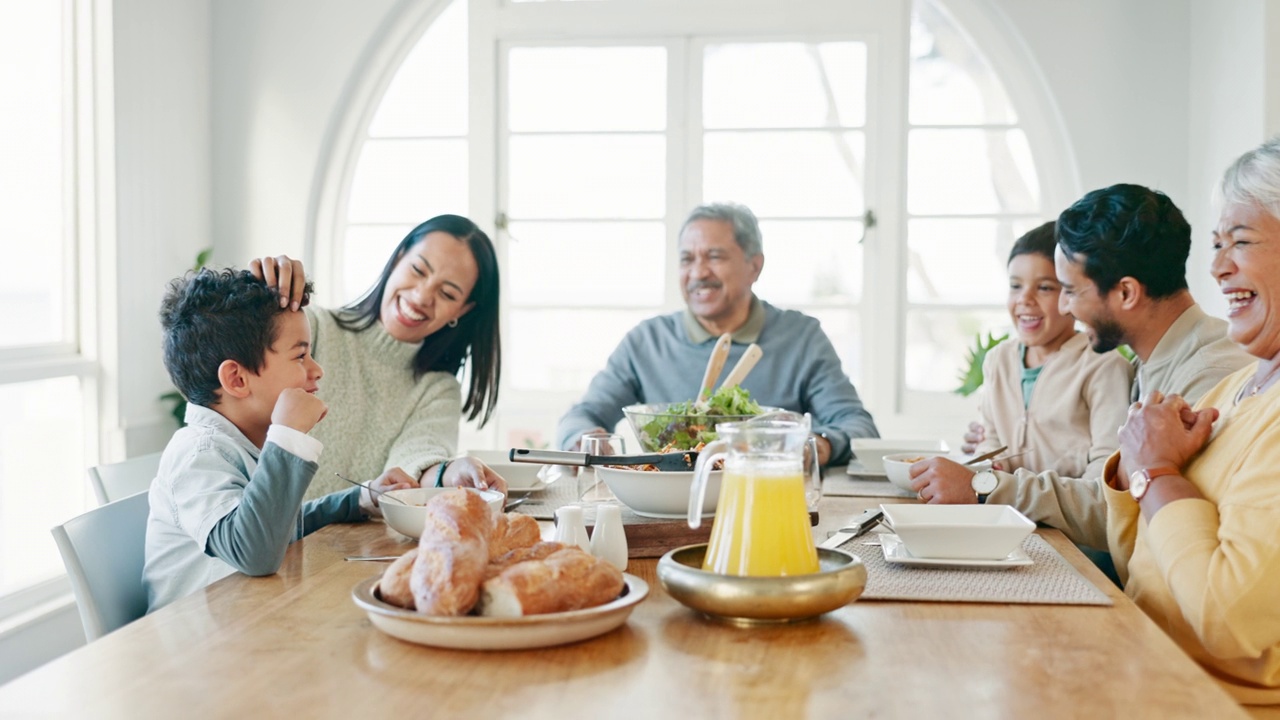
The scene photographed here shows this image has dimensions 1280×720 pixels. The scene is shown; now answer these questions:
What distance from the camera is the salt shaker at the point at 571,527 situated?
4.35 feet

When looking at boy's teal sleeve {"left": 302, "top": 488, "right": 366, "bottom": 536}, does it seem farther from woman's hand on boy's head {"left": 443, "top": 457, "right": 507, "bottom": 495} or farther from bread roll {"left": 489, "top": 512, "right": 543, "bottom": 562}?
bread roll {"left": 489, "top": 512, "right": 543, "bottom": 562}

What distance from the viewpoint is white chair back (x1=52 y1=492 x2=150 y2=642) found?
1520 millimetres

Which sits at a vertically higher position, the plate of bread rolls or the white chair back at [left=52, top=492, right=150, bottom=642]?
the plate of bread rolls

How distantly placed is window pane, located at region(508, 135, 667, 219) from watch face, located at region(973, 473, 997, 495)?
2.50 metres

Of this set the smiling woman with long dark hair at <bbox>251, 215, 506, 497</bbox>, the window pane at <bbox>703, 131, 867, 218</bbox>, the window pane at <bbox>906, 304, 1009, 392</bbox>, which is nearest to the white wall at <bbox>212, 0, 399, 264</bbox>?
the window pane at <bbox>703, 131, 867, 218</bbox>

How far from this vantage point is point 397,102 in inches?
173

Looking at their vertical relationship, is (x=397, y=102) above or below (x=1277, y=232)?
above

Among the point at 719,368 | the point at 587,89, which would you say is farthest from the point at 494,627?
the point at 587,89

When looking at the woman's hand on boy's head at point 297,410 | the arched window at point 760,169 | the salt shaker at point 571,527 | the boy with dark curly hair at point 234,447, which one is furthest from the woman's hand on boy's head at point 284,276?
the arched window at point 760,169

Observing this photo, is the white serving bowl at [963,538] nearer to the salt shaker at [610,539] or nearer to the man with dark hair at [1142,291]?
the salt shaker at [610,539]

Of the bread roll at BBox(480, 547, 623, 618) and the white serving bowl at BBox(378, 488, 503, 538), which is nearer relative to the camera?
the bread roll at BBox(480, 547, 623, 618)

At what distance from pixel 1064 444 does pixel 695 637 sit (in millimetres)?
1631

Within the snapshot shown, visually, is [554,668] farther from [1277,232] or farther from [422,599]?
Answer: [1277,232]

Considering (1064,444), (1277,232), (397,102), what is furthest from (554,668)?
(397,102)
